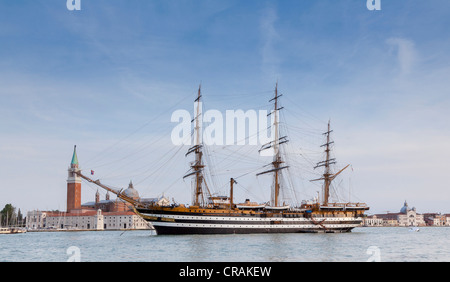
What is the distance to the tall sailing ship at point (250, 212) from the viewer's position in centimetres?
6556

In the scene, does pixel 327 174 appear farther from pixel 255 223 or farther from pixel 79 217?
pixel 79 217

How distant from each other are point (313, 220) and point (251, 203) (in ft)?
41.0

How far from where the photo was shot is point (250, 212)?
71.5 meters

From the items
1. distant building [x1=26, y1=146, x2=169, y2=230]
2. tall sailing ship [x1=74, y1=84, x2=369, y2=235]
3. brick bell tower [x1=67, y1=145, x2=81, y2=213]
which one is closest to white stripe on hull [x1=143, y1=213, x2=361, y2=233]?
tall sailing ship [x1=74, y1=84, x2=369, y2=235]

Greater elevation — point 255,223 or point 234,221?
point 234,221

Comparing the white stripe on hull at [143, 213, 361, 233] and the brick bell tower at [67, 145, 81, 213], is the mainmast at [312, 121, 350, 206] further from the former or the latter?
the brick bell tower at [67, 145, 81, 213]

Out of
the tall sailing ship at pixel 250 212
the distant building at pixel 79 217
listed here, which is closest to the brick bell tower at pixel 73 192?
the distant building at pixel 79 217

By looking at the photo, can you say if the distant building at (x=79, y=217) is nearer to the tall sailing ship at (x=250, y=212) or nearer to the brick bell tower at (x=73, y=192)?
the brick bell tower at (x=73, y=192)

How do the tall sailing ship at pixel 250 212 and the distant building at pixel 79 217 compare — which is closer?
the tall sailing ship at pixel 250 212

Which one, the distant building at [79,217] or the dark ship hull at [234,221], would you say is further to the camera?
the distant building at [79,217]

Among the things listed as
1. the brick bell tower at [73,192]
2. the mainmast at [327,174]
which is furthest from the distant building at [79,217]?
the mainmast at [327,174]

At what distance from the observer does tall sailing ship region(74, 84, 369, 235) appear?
65.6 metres

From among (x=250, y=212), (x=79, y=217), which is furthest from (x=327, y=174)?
(x=79, y=217)
